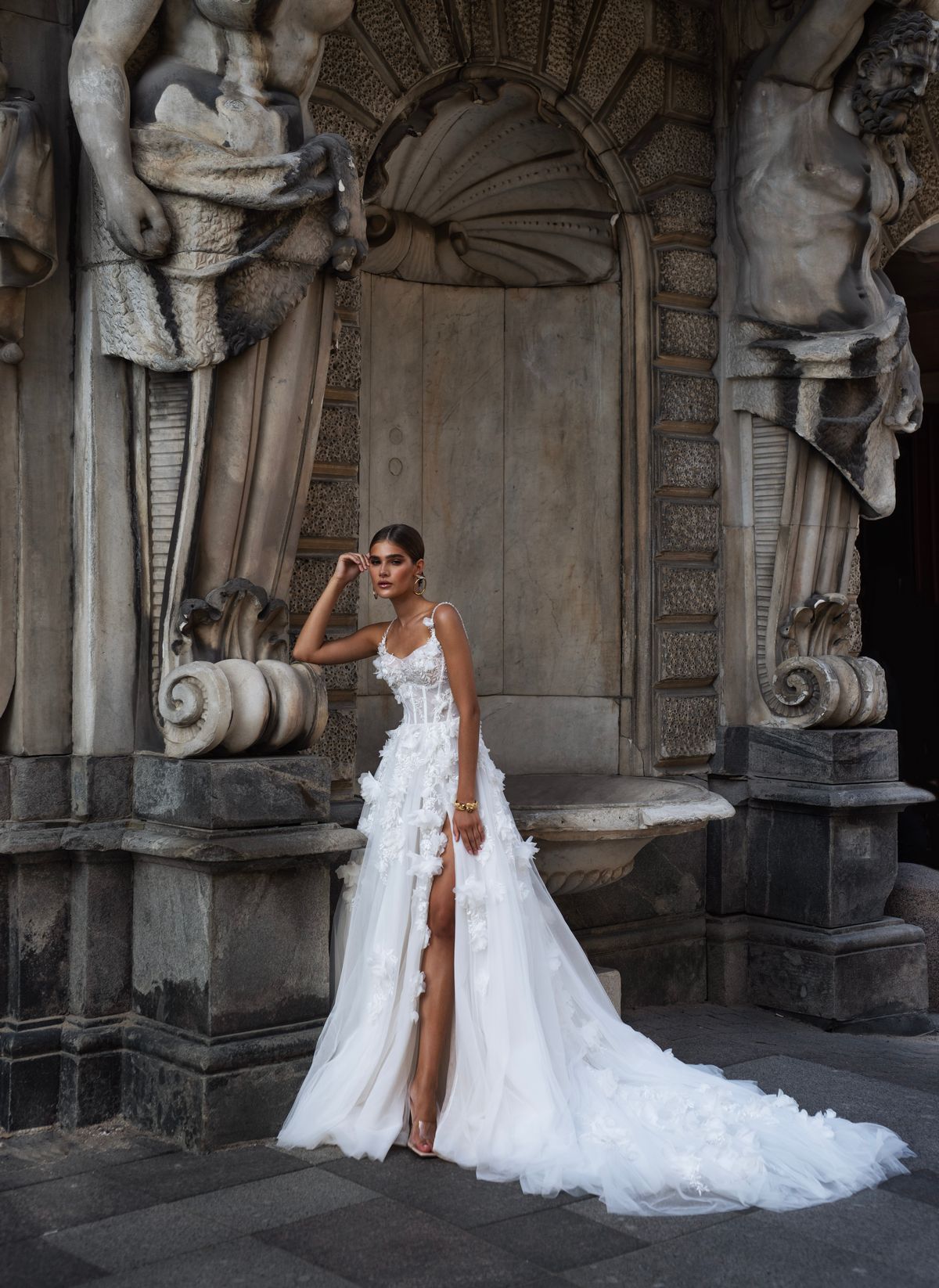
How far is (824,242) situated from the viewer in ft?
21.7

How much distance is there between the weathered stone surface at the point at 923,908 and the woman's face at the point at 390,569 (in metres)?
3.37

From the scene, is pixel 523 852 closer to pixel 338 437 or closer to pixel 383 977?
pixel 383 977

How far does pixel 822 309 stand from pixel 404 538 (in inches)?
108

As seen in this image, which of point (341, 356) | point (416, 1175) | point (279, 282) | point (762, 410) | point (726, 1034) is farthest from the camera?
point (762, 410)

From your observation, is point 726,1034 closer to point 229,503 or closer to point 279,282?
point 229,503

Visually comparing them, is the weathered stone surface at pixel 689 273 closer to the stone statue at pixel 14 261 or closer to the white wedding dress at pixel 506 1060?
the white wedding dress at pixel 506 1060

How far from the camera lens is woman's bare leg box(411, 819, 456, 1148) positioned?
455 cm

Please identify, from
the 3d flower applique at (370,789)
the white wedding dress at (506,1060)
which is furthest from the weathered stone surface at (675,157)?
the 3d flower applique at (370,789)

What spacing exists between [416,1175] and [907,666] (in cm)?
712

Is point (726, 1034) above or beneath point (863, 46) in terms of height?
beneath

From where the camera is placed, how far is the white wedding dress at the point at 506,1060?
4.24 metres

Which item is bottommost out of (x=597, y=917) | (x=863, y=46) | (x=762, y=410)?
(x=597, y=917)

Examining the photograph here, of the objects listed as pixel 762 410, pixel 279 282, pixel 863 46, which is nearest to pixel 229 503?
pixel 279 282

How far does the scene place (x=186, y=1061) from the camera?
4.49 m
